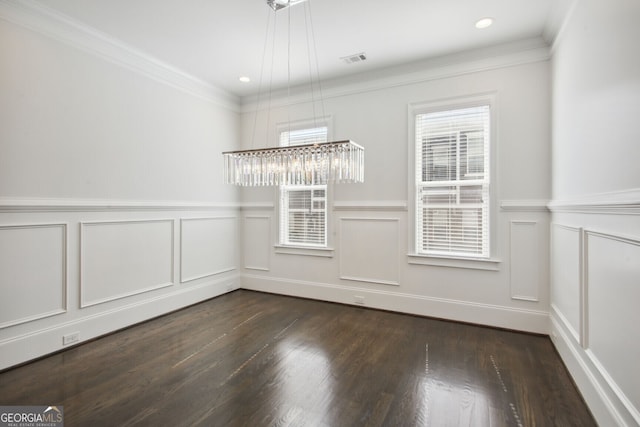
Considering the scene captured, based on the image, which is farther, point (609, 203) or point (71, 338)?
point (71, 338)

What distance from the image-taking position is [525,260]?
3.18 meters

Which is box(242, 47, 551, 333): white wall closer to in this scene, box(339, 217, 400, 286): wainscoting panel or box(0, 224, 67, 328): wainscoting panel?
box(339, 217, 400, 286): wainscoting panel

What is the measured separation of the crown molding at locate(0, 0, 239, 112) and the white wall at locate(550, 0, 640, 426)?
13.0 ft

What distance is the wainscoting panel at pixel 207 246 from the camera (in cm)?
400

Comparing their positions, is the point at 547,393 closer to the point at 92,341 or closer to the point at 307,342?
the point at 307,342

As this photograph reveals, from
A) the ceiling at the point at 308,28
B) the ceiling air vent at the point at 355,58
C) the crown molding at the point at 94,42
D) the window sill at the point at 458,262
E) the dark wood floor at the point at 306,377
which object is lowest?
the dark wood floor at the point at 306,377

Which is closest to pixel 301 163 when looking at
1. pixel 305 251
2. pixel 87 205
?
pixel 305 251

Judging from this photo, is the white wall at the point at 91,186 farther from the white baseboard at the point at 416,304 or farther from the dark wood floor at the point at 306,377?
the white baseboard at the point at 416,304

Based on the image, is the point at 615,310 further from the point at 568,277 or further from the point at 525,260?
the point at 525,260

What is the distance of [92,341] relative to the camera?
117 inches

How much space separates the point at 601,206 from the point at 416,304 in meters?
2.21

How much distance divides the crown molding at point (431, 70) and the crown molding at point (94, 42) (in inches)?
48.7

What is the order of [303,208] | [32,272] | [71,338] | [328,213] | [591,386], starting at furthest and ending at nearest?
[303,208] < [328,213] < [71,338] < [32,272] < [591,386]

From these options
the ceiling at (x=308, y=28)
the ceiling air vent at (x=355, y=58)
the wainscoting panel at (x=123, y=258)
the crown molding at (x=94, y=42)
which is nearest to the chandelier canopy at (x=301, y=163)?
the ceiling at (x=308, y=28)
